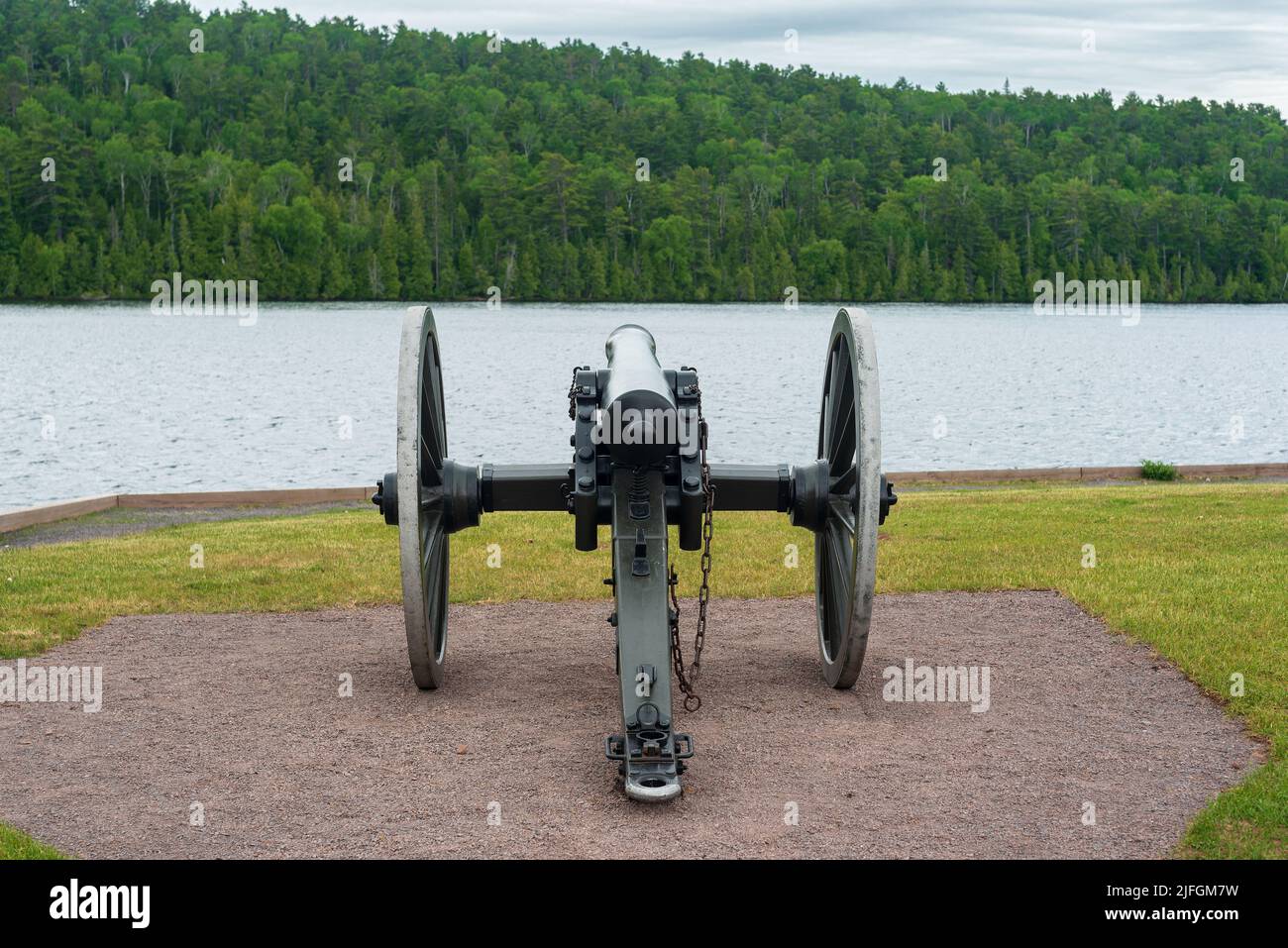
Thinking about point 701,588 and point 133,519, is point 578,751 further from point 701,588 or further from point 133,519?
point 133,519

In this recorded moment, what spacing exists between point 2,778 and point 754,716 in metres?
3.45

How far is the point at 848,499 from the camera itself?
8.42 metres

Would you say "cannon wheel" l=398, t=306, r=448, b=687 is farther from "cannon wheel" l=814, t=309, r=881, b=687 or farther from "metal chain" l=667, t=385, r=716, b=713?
"cannon wheel" l=814, t=309, r=881, b=687

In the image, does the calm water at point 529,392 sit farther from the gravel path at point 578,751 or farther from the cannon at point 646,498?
the cannon at point 646,498

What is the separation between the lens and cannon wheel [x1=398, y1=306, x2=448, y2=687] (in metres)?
7.61

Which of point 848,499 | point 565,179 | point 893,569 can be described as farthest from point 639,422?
point 565,179

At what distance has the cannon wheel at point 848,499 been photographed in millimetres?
7578

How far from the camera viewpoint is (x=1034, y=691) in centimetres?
855

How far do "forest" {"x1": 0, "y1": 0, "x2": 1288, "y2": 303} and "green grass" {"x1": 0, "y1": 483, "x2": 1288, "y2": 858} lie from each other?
102m

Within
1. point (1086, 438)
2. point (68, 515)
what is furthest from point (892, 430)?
point (68, 515)

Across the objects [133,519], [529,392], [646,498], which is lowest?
[529,392]

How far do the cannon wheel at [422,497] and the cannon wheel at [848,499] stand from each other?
80.4 inches

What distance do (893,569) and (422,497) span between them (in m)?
4.74
